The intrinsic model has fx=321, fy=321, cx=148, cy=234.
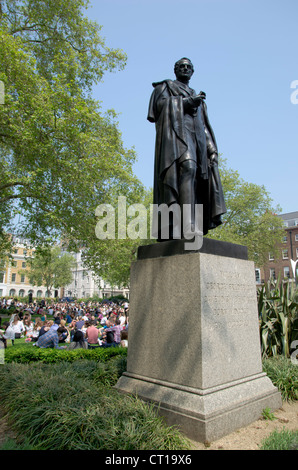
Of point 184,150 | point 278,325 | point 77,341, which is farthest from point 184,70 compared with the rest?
point 77,341

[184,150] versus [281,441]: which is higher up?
[184,150]

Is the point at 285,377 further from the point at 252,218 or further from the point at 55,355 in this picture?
the point at 252,218

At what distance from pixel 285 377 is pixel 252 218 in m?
35.8

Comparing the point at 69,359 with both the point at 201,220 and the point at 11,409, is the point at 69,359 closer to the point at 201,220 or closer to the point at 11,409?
the point at 11,409

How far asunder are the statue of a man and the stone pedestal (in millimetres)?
731

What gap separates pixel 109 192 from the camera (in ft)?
61.8

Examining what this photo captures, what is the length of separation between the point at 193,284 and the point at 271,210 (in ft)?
133

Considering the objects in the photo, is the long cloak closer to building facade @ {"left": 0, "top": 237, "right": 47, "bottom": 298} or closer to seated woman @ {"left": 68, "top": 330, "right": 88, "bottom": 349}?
seated woman @ {"left": 68, "top": 330, "right": 88, "bottom": 349}

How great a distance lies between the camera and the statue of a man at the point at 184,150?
4.55m

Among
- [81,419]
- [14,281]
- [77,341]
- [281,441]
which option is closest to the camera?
[281,441]

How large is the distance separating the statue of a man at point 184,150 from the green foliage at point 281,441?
8.41 feet

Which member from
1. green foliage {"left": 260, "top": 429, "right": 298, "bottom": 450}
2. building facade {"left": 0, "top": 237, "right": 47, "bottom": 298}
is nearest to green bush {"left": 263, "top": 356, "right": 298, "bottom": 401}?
green foliage {"left": 260, "top": 429, "right": 298, "bottom": 450}

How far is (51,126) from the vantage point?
49.7 feet

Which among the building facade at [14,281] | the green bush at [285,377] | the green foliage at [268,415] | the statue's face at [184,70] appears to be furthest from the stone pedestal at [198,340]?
the building facade at [14,281]
